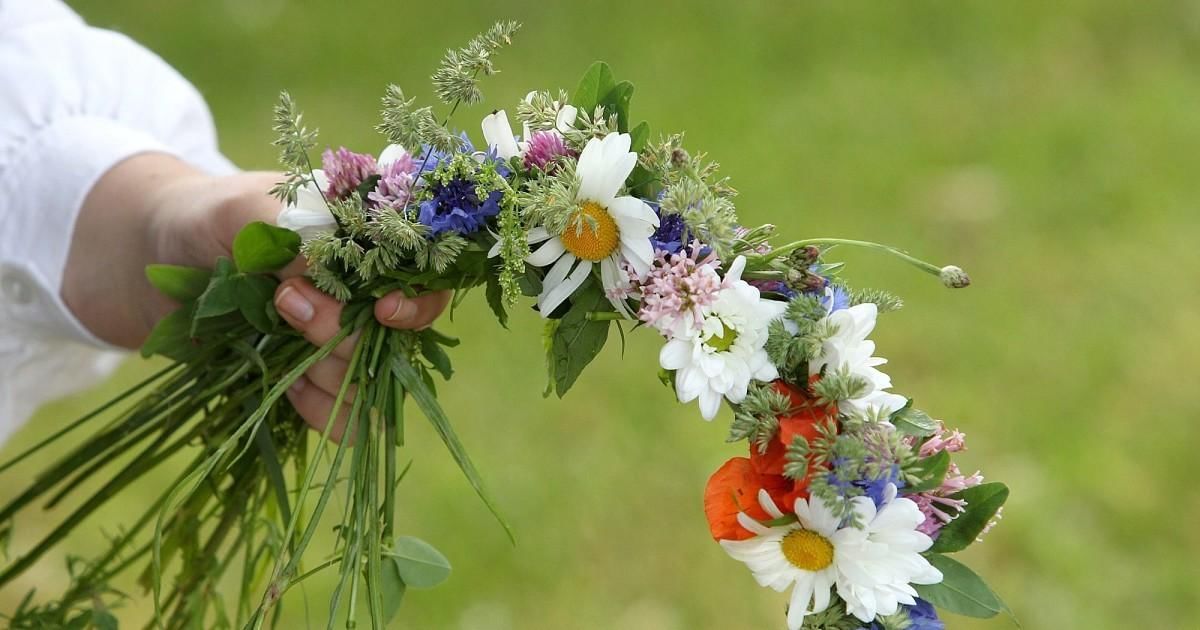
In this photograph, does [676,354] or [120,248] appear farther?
[120,248]

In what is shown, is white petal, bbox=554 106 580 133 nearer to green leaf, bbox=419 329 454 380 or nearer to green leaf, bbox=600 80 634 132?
green leaf, bbox=600 80 634 132

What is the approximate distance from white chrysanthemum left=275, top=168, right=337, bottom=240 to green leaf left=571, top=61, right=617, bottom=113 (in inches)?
6.2

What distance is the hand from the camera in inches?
28.1

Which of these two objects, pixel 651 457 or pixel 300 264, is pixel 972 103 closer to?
pixel 651 457

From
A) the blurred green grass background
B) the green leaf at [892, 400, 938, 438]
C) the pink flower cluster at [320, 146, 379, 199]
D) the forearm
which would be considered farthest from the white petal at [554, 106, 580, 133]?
the blurred green grass background

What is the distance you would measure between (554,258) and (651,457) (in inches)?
47.1

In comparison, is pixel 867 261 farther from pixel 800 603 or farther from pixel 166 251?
pixel 800 603

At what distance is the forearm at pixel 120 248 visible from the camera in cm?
94

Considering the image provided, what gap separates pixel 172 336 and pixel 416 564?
235mm

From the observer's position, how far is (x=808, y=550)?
22.5 inches

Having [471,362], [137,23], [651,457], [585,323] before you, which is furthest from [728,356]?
[137,23]

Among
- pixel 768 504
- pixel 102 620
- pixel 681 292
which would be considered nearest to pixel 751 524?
pixel 768 504

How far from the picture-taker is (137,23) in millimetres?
2836

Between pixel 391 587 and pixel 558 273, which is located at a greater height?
pixel 558 273
